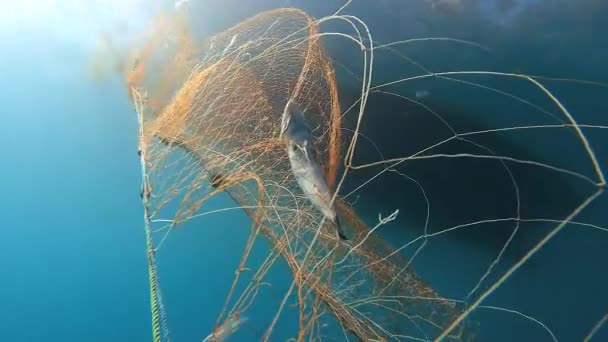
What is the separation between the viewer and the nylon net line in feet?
10.5

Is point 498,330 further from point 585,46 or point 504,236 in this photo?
point 585,46

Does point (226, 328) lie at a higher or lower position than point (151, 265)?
lower

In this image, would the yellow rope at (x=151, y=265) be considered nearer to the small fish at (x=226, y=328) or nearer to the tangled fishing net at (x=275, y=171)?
the tangled fishing net at (x=275, y=171)

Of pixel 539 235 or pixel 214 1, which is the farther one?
pixel 214 1

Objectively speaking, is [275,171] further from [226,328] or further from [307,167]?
Result: [226,328]

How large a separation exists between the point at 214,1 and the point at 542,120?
5733 mm

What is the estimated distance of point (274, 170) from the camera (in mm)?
4188

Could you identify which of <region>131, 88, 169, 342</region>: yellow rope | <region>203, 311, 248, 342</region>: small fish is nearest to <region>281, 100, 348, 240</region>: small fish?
<region>203, 311, 248, 342</region>: small fish

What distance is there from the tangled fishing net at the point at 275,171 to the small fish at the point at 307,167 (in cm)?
24

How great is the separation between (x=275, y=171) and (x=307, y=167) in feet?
3.96

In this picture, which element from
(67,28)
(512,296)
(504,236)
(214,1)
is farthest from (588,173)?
(67,28)

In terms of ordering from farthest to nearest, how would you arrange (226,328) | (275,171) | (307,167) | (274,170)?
(274,170) → (275,171) → (307,167) → (226,328)

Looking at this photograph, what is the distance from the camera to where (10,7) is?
32.9 ft

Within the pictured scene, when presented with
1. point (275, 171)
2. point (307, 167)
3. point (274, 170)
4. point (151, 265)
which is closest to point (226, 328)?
point (151, 265)
